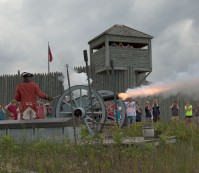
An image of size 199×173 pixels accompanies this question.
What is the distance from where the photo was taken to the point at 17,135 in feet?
29.9

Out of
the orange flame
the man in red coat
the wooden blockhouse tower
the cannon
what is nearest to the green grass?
the man in red coat

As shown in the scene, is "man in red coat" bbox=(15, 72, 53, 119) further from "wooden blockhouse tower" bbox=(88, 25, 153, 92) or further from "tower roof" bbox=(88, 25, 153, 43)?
"tower roof" bbox=(88, 25, 153, 43)

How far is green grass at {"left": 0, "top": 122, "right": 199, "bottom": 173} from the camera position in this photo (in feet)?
18.8

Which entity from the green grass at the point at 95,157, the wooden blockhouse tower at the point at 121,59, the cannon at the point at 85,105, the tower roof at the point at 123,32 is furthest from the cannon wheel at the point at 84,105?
the tower roof at the point at 123,32

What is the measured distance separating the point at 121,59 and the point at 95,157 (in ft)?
58.8

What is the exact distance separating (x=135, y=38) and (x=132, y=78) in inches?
147

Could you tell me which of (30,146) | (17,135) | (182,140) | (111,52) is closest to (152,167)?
(30,146)

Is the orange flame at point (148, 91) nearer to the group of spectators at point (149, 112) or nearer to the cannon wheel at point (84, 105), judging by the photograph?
the cannon wheel at point (84, 105)

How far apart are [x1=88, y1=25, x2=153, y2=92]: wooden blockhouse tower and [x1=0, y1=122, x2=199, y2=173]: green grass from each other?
14.7 metres

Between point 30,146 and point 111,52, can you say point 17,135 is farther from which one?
point 111,52

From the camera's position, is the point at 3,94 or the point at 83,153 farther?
the point at 3,94

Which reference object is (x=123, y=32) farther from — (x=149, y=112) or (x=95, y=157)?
(x=95, y=157)

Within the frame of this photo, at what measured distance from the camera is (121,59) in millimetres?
24141

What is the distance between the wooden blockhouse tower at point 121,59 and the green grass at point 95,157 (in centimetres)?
1469
